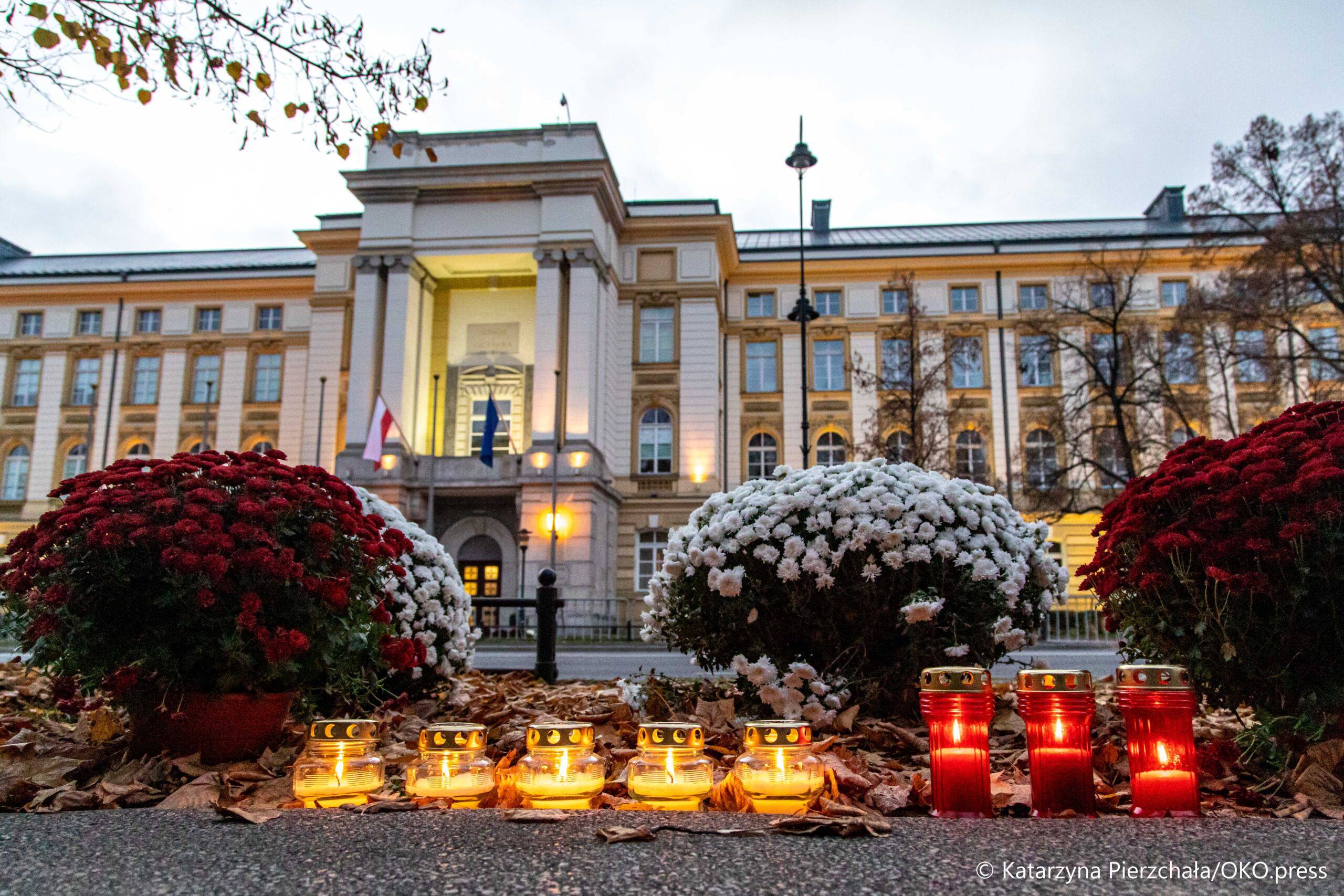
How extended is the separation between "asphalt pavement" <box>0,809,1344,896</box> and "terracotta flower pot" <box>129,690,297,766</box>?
142 cm

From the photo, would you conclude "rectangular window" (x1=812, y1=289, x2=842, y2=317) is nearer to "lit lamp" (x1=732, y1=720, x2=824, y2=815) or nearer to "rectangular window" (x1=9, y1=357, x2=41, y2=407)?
"rectangular window" (x1=9, y1=357, x2=41, y2=407)

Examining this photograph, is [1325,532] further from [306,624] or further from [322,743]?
[306,624]

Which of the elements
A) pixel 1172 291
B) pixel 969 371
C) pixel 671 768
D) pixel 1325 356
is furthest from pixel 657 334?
pixel 671 768

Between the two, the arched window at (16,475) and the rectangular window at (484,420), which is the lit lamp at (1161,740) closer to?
the rectangular window at (484,420)

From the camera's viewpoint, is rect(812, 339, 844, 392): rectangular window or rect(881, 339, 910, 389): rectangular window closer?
rect(881, 339, 910, 389): rectangular window

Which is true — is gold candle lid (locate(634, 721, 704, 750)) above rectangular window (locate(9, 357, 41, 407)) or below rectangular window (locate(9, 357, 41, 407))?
below

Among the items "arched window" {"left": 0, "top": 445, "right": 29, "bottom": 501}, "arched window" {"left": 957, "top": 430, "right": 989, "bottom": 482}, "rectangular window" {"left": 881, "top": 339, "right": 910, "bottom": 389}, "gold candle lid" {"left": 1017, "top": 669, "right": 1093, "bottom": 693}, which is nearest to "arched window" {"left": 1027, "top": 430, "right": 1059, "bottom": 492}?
"arched window" {"left": 957, "top": 430, "right": 989, "bottom": 482}

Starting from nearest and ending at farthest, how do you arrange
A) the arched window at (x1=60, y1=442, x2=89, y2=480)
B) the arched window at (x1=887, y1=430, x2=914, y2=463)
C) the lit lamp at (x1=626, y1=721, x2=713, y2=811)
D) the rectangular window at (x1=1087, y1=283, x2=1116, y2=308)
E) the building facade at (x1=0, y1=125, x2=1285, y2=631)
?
the lit lamp at (x1=626, y1=721, x2=713, y2=811)
the arched window at (x1=887, y1=430, x2=914, y2=463)
the building facade at (x1=0, y1=125, x2=1285, y2=631)
the rectangular window at (x1=1087, y1=283, x2=1116, y2=308)
the arched window at (x1=60, y1=442, x2=89, y2=480)

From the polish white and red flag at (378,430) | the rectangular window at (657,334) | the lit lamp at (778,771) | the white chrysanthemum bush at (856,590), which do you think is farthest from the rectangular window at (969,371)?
the lit lamp at (778,771)

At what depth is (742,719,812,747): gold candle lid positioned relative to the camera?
9.96ft

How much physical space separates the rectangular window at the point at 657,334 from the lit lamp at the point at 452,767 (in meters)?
35.2

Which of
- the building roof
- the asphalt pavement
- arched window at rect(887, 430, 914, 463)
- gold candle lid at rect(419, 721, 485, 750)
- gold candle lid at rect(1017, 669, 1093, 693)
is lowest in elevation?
the asphalt pavement

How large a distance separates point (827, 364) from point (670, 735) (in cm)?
3850

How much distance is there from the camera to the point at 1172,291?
134ft
